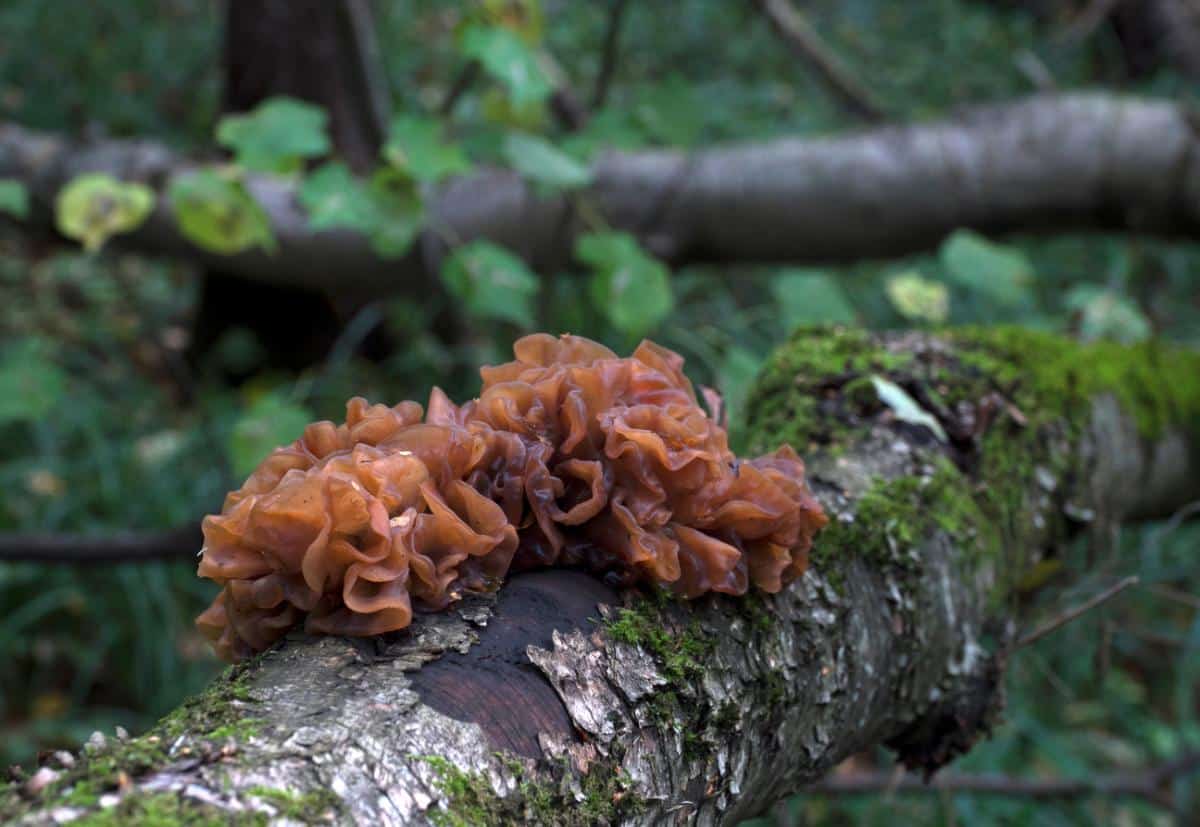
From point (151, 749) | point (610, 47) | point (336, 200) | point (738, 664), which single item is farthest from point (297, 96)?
point (151, 749)

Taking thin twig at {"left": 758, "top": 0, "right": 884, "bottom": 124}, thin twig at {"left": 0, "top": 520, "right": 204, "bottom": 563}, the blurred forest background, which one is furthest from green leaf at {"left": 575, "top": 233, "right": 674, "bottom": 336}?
thin twig at {"left": 758, "top": 0, "right": 884, "bottom": 124}

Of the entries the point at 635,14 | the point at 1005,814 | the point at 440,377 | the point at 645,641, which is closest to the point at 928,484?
the point at 645,641

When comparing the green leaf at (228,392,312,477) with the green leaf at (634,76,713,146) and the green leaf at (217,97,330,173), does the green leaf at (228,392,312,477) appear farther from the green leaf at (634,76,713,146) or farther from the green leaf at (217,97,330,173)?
the green leaf at (634,76,713,146)

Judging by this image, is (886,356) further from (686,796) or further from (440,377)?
(440,377)

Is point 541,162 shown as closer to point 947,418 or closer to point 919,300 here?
point 919,300

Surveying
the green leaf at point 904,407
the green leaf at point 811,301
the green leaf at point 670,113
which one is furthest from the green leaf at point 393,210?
the green leaf at point 904,407
